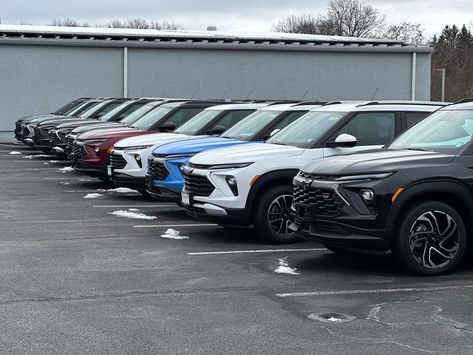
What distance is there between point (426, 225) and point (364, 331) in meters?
2.35

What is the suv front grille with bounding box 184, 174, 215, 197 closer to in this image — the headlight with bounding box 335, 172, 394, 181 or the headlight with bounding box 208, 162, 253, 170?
the headlight with bounding box 208, 162, 253, 170

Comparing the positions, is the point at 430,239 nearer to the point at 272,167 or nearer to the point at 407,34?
the point at 272,167

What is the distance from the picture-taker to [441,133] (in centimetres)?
983

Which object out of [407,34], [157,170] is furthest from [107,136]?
[407,34]

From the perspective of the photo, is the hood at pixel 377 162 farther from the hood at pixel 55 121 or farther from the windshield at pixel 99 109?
the windshield at pixel 99 109

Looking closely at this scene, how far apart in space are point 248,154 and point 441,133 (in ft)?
8.11

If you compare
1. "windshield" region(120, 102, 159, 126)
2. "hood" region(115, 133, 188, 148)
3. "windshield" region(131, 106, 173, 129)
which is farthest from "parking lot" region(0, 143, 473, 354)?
"windshield" region(120, 102, 159, 126)

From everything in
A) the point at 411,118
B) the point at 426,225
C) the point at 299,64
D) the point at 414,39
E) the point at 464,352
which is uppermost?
the point at 414,39

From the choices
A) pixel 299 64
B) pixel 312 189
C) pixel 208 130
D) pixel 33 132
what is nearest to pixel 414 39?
pixel 299 64

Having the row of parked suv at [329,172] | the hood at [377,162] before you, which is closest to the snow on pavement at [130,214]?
the row of parked suv at [329,172]

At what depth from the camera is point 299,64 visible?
37.4 m

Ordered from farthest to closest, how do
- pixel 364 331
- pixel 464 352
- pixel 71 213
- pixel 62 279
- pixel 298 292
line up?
1. pixel 71 213
2. pixel 62 279
3. pixel 298 292
4. pixel 364 331
5. pixel 464 352

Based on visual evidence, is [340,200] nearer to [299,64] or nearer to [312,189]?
[312,189]

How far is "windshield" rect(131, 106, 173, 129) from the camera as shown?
720 inches
